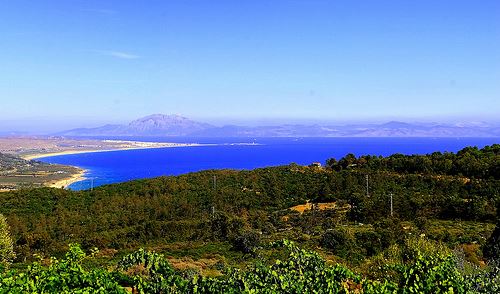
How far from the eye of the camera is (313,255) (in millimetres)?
8016

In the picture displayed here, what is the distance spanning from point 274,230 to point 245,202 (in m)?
8.34

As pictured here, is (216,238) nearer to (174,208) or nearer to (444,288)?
(174,208)

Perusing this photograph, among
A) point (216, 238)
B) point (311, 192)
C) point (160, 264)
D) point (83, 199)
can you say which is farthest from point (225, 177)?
point (160, 264)

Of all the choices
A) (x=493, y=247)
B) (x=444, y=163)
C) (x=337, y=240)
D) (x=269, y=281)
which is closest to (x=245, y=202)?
(x=337, y=240)

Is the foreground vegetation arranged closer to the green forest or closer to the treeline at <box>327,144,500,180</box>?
the green forest

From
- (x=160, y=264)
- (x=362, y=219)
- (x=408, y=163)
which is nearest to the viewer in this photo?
(x=160, y=264)

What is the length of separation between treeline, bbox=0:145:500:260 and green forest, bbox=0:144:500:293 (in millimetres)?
105

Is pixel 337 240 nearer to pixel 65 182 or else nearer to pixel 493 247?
pixel 493 247

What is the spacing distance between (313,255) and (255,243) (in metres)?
14.1

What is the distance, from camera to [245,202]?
118 ft

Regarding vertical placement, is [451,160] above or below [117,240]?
above

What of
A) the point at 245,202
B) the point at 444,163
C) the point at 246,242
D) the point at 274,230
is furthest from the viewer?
the point at 444,163

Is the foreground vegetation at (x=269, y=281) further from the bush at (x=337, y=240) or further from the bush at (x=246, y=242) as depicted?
the bush at (x=246, y=242)

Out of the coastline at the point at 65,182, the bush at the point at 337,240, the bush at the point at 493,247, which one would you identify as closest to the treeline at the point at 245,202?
the bush at the point at 337,240
